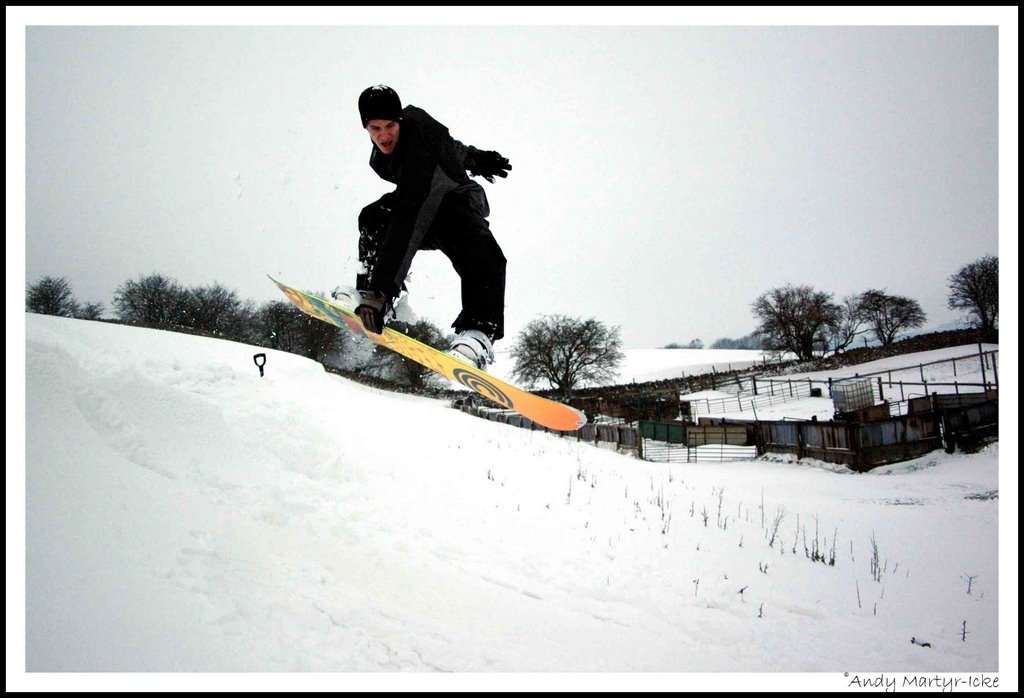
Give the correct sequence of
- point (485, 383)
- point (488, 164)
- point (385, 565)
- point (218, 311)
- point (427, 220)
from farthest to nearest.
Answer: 1. point (218, 311)
2. point (385, 565)
3. point (485, 383)
4. point (488, 164)
5. point (427, 220)

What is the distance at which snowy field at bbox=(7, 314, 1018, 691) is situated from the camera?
283 centimetres

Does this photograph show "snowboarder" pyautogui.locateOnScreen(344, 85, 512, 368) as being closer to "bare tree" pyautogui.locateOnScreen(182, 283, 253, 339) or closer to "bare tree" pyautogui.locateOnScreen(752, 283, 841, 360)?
"bare tree" pyautogui.locateOnScreen(182, 283, 253, 339)

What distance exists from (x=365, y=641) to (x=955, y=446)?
1953 centimetres

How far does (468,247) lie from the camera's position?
273 cm

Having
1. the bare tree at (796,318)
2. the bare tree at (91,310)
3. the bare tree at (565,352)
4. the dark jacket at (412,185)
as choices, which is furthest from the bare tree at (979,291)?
the bare tree at (91,310)

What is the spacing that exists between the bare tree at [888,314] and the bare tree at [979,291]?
20.7 ft

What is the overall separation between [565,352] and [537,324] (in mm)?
3369

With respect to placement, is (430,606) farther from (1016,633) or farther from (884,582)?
(884,582)

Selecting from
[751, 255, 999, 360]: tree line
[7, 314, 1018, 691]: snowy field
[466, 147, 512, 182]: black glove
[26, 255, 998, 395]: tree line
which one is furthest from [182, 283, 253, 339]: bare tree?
[751, 255, 999, 360]: tree line

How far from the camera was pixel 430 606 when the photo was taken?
372 cm

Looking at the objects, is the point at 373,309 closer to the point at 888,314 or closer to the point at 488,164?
the point at 488,164

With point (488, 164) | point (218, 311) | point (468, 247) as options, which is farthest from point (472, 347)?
point (218, 311)

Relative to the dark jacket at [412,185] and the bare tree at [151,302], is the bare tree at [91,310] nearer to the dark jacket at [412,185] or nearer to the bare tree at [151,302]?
the bare tree at [151,302]

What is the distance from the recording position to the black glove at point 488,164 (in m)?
3.07
